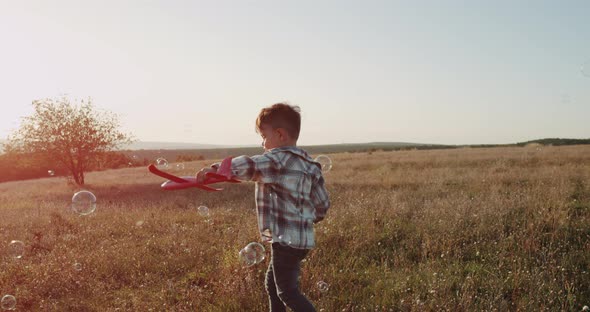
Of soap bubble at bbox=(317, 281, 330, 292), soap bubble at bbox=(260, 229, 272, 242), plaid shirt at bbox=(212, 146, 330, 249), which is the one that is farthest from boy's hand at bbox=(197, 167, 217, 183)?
soap bubble at bbox=(317, 281, 330, 292)

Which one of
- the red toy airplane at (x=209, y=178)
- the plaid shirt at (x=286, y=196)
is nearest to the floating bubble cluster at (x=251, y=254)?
the plaid shirt at (x=286, y=196)

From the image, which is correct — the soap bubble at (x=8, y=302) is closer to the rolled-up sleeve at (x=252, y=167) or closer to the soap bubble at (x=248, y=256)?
the soap bubble at (x=248, y=256)

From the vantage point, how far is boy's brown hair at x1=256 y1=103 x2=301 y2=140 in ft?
12.7

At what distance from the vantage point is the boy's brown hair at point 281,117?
386cm

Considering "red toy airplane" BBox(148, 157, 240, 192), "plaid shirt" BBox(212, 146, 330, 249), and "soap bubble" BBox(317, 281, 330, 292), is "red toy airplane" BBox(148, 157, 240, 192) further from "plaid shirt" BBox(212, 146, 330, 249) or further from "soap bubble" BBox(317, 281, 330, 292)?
"soap bubble" BBox(317, 281, 330, 292)

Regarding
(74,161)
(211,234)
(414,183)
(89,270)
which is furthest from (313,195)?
(74,161)

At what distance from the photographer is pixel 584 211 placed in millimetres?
9109

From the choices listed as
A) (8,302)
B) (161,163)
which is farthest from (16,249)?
(161,163)

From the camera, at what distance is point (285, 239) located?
12.5 ft

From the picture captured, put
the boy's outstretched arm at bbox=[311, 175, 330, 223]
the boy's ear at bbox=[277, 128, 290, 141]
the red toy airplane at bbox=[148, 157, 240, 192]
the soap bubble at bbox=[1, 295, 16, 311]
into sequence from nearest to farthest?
the red toy airplane at bbox=[148, 157, 240, 192], the boy's ear at bbox=[277, 128, 290, 141], the boy's outstretched arm at bbox=[311, 175, 330, 223], the soap bubble at bbox=[1, 295, 16, 311]

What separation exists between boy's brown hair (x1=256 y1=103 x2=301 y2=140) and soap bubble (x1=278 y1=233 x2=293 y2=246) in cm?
86

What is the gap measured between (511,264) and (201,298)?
434cm

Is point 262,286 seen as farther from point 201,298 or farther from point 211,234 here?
point 211,234

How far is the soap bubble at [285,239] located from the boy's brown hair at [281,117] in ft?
2.82
